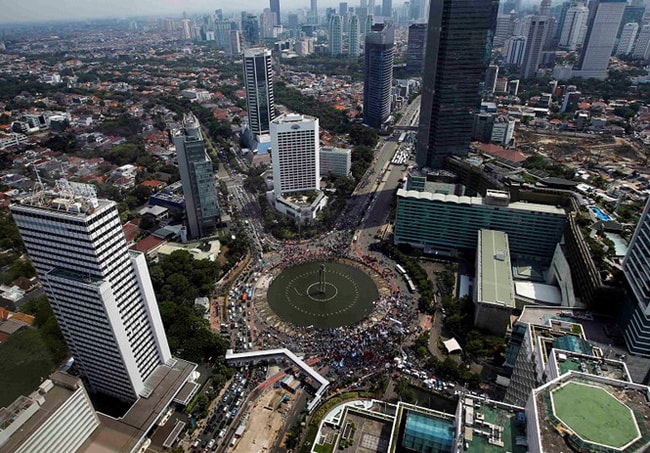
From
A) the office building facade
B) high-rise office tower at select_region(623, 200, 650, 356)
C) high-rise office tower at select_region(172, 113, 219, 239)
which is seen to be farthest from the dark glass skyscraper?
high-rise office tower at select_region(623, 200, 650, 356)

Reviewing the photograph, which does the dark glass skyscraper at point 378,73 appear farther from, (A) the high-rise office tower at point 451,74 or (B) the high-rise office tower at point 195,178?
(B) the high-rise office tower at point 195,178

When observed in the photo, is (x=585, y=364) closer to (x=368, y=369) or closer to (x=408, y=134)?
(x=368, y=369)

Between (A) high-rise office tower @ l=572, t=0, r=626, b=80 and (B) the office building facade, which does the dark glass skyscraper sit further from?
(A) high-rise office tower @ l=572, t=0, r=626, b=80

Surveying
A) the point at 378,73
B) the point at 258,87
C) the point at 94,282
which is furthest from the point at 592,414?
the point at 378,73

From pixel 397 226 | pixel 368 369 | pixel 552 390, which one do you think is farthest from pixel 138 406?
pixel 397 226

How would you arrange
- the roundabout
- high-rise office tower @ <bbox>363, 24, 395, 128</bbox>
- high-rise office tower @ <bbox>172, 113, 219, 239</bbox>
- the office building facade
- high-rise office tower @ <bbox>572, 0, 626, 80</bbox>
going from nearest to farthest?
the roundabout < the office building facade < high-rise office tower @ <bbox>172, 113, 219, 239</bbox> < high-rise office tower @ <bbox>363, 24, 395, 128</bbox> < high-rise office tower @ <bbox>572, 0, 626, 80</bbox>

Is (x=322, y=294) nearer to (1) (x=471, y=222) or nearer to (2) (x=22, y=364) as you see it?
(1) (x=471, y=222)
